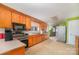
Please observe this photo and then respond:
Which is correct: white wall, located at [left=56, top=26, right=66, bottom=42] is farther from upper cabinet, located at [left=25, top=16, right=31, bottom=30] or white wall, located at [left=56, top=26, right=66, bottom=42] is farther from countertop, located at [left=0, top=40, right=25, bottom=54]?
countertop, located at [left=0, top=40, right=25, bottom=54]

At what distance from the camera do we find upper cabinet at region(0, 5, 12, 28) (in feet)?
8.64

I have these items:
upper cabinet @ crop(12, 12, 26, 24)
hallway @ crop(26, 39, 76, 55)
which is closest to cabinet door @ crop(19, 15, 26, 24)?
upper cabinet @ crop(12, 12, 26, 24)


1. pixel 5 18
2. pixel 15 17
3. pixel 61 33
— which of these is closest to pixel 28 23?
pixel 15 17

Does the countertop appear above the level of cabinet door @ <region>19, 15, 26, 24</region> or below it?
below

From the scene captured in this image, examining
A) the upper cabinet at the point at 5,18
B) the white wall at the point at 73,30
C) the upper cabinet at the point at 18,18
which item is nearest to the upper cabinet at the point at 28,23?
the upper cabinet at the point at 18,18

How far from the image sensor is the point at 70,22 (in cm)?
570

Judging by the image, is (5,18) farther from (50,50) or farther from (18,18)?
(50,50)

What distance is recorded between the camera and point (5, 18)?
279 centimetres

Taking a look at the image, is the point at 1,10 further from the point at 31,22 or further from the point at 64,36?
the point at 64,36

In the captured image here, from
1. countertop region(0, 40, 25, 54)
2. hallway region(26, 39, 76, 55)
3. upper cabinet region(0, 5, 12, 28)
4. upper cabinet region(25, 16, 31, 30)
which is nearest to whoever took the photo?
countertop region(0, 40, 25, 54)

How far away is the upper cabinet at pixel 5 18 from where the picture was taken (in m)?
2.63

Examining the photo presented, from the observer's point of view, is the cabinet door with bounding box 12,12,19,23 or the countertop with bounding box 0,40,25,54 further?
the cabinet door with bounding box 12,12,19,23

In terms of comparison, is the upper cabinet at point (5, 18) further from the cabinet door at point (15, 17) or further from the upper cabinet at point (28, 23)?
the upper cabinet at point (28, 23)

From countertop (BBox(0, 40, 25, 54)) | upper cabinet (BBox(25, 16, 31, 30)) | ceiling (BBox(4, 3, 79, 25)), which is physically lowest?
countertop (BBox(0, 40, 25, 54))
